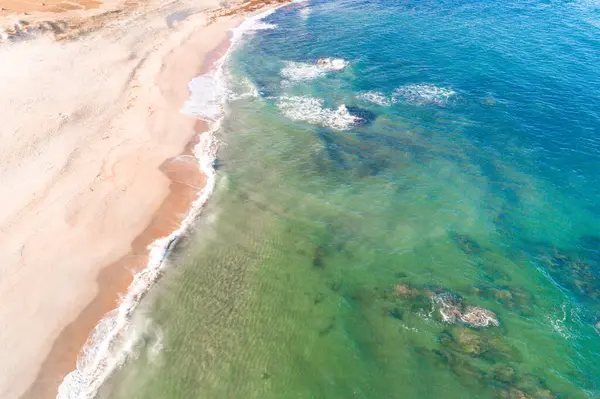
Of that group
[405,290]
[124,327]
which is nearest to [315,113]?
[405,290]

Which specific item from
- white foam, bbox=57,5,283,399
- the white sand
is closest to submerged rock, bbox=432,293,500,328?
white foam, bbox=57,5,283,399

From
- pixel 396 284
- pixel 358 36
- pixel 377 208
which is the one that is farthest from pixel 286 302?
pixel 358 36

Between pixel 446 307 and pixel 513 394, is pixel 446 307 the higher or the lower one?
the higher one

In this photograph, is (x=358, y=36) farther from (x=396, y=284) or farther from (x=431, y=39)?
(x=396, y=284)

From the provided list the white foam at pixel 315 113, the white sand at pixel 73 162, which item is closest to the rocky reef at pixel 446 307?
the white sand at pixel 73 162

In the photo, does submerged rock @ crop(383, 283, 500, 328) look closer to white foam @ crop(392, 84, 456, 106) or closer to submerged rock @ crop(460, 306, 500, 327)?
submerged rock @ crop(460, 306, 500, 327)

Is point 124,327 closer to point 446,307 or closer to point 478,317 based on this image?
point 446,307

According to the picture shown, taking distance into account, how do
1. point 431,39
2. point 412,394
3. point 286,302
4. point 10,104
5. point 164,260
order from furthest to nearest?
1. point 431,39
2. point 10,104
3. point 164,260
4. point 286,302
5. point 412,394
